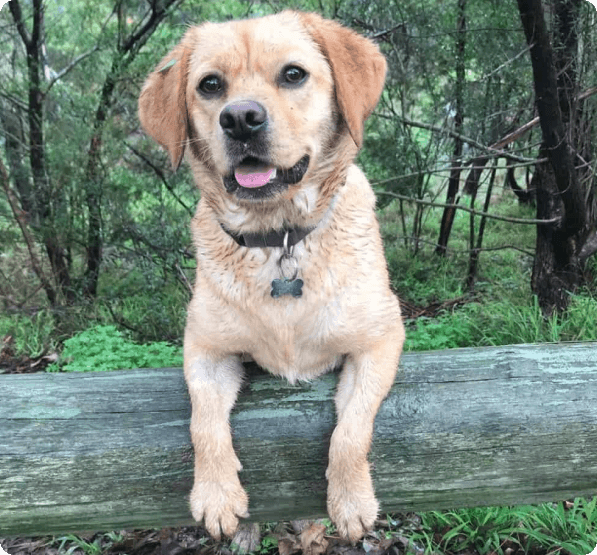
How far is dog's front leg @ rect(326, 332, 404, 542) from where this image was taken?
7.09ft

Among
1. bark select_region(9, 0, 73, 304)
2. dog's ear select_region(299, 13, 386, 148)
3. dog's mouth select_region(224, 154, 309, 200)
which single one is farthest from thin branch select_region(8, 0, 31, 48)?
dog's mouth select_region(224, 154, 309, 200)

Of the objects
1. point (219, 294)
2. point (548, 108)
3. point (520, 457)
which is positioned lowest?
point (520, 457)

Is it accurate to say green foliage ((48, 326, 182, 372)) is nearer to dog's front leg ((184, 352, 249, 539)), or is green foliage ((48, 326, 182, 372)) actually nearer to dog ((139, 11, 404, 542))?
dog ((139, 11, 404, 542))

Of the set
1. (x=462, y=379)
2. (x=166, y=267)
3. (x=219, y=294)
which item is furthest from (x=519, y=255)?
(x=219, y=294)

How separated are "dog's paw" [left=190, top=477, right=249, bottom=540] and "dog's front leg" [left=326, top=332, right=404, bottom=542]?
0.35 metres

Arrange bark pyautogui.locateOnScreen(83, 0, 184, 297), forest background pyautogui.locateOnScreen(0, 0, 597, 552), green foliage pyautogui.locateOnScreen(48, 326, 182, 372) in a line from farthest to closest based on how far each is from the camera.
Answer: bark pyautogui.locateOnScreen(83, 0, 184, 297)
forest background pyautogui.locateOnScreen(0, 0, 597, 552)
green foliage pyautogui.locateOnScreen(48, 326, 182, 372)

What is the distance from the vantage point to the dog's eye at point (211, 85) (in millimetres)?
2410

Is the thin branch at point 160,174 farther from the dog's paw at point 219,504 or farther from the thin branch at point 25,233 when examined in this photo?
the dog's paw at point 219,504

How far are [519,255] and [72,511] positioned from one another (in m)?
5.86

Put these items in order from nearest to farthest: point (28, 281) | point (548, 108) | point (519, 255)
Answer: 1. point (548, 108)
2. point (28, 281)
3. point (519, 255)

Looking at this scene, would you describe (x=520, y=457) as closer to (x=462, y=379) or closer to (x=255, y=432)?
(x=462, y=379)

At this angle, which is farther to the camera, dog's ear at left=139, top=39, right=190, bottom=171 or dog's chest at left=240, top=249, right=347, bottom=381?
dog's ear at left=139, top=39, right=190, bottom=171

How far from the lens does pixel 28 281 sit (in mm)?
5750

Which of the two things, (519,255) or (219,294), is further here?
(519,255)
